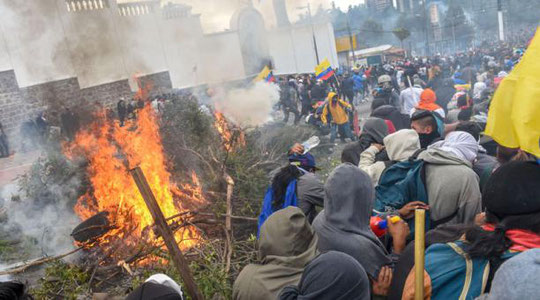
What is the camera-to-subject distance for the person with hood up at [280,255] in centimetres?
232

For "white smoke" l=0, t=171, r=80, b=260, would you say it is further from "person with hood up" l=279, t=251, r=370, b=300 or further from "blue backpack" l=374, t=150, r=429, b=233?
"person with hood up" l=279, t=251, r=370, b=300

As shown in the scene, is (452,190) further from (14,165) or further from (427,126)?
(14,165)

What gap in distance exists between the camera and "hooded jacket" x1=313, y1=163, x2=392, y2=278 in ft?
8.04

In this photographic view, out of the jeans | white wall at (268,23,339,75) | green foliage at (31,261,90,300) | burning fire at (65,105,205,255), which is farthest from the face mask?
white wall at (268,23,339,75)

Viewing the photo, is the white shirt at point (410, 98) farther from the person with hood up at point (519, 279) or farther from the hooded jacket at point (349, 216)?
the person with hood up at point (519, 279)

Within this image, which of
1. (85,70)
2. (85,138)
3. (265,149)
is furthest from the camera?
(85,70)

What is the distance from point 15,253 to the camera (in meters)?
6.83

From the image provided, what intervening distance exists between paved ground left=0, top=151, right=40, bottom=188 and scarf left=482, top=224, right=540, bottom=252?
37.5 ft

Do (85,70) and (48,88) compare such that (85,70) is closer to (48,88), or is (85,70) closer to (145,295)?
(48,88)

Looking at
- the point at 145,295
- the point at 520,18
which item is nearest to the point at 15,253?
the point at 145,295

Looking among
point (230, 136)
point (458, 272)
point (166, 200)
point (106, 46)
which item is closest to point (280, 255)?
point (458, 272)

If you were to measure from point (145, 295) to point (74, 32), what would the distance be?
54.4ft

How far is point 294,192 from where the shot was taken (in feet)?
12.0

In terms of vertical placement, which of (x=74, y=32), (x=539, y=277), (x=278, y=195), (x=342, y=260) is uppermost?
(x=74, y=32)
